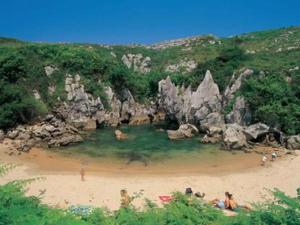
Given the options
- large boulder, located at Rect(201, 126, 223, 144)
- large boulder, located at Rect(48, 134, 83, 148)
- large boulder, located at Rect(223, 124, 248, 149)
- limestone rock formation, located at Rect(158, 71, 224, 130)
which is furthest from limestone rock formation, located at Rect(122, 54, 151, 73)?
large boulder, located at Rect(223, 124, 248, 149)

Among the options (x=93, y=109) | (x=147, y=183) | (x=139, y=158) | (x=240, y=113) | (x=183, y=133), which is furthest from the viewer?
(x=93, y=109)

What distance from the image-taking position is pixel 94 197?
79.0 feet

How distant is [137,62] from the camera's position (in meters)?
104

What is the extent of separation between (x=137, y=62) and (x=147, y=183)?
78889 millimetres

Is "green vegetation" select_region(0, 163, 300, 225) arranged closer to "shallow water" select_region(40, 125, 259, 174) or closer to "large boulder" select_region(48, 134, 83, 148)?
"shallow water" select_region(40, 125, 259, 174)

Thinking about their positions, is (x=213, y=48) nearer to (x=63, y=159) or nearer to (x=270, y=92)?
(x=270, y=92)

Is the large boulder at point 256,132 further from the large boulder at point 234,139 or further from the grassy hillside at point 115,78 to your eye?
the grassy hillside at point 115,78

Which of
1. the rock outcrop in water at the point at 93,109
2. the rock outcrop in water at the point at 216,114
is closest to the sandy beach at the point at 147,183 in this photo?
the rock outcrop in water at the point at 216,114

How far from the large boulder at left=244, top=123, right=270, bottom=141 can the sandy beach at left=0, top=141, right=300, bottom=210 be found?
749 cm

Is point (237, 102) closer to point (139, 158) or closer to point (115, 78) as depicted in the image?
point (139, 158)

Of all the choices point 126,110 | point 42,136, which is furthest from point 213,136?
point 126,110

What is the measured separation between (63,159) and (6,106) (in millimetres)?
17273

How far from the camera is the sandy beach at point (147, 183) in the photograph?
24.0 metres

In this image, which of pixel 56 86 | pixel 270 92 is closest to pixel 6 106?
pixel 56 86
